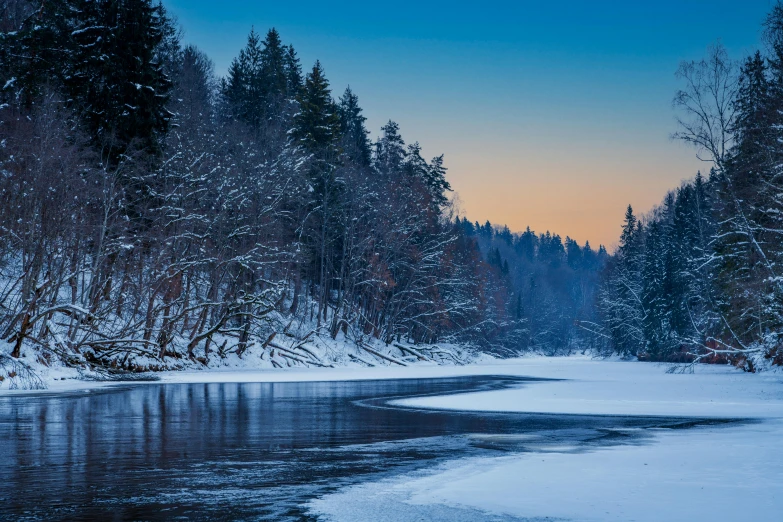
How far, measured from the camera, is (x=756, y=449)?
455 inches

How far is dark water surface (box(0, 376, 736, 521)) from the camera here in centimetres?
766

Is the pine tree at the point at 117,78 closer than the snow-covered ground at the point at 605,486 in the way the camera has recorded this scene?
No

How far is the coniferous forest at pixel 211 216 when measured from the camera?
31.0 metres

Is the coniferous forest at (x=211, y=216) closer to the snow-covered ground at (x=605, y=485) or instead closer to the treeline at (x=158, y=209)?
the treeline at (x=158, y=209)

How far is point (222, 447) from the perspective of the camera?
12.1 m

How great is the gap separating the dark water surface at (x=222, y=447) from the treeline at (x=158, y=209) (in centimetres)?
1132

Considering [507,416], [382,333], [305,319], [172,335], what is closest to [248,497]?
[507,416]

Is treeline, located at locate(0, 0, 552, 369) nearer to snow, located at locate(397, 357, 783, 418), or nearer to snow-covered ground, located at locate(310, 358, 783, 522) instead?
snow, located at locate(397, 357, 783, 418)

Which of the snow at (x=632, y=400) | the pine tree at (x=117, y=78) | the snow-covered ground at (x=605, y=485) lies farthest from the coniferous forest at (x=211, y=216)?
the snow-covered ground at (x=605, y=485)

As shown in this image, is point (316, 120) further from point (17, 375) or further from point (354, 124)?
point (17, 375)

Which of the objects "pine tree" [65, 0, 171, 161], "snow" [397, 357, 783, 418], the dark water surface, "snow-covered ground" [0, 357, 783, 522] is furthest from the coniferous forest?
"snow-covered ground" [0, 357, 783, 522]

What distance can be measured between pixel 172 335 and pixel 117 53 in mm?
14773

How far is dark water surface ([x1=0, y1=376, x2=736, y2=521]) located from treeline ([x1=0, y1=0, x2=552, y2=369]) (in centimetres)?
1132

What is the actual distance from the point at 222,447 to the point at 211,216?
33.6 m
